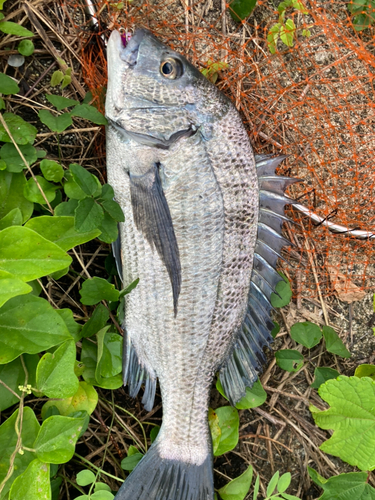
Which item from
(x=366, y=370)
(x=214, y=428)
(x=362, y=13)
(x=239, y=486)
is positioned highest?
(x=362, y=13)

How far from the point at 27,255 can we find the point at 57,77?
104 cm

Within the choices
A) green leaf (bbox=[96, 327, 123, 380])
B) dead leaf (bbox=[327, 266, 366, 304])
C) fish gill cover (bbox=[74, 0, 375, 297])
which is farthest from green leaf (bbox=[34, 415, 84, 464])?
dead leaf (bbox=[327, 266, 366, 304])

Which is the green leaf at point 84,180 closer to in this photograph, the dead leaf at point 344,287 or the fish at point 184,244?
the fish at point 184,244

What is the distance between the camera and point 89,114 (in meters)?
1.81

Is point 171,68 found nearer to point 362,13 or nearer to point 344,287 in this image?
point 362,13

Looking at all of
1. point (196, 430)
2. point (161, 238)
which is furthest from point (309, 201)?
point (196, 430)

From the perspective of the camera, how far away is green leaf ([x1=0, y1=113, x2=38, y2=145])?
5.78 ft

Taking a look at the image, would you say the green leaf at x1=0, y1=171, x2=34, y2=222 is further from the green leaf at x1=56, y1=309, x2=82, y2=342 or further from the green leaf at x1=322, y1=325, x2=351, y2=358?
the green leaf at x1=322, y1=325, x2=351, y2=358

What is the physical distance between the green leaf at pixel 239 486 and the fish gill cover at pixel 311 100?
105cm

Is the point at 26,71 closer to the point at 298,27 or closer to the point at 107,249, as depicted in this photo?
the point at 107,249

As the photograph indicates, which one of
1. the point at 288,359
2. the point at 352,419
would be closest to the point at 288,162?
the point at 288,359

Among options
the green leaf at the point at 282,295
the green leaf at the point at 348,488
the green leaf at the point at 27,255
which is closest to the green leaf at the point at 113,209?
the green leaf at the point at 27,255

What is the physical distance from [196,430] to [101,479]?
22.2 inches

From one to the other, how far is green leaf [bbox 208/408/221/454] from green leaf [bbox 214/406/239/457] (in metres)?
→ 0.02
